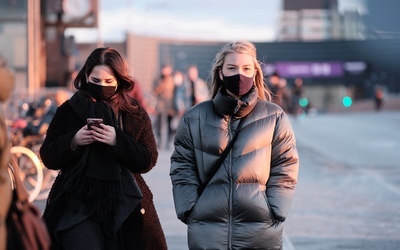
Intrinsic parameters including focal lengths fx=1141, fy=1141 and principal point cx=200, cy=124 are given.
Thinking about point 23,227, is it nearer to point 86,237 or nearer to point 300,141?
point 86,237

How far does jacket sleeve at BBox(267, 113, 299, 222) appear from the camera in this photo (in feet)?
18.7

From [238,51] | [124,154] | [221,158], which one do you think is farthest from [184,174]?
[238,51]

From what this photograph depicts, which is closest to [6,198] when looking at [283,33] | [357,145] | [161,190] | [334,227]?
[334,227]

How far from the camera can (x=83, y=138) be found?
6.03m

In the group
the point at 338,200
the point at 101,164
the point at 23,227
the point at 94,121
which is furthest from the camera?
the point at 338,200

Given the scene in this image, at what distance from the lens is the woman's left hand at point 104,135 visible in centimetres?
600

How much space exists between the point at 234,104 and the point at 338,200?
368 inches

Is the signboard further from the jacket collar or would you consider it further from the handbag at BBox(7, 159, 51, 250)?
the handbag at BBox(7, 159, 51, 250)

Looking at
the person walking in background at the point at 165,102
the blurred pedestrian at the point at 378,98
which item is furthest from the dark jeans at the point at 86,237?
the blurred pedestrian at the point at 378,98

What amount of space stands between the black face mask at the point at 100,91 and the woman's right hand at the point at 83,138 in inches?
9.3

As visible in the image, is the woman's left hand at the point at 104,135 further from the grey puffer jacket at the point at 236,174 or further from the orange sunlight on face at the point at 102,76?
the grey puffer jacket at the point at 236,174

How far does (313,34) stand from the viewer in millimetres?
191875

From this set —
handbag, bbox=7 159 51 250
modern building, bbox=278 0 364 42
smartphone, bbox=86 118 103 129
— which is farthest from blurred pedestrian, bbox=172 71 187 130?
modern building, bbox=278 0 364 42

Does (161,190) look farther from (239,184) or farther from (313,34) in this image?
(313,34)
